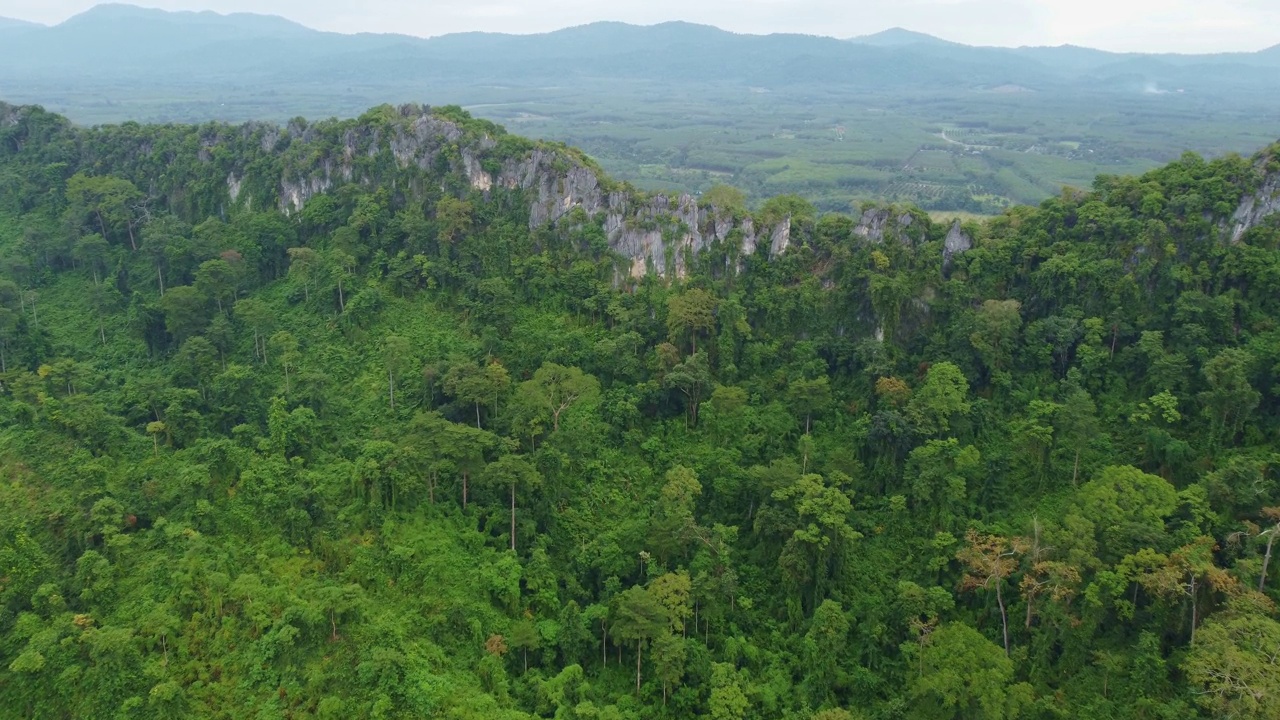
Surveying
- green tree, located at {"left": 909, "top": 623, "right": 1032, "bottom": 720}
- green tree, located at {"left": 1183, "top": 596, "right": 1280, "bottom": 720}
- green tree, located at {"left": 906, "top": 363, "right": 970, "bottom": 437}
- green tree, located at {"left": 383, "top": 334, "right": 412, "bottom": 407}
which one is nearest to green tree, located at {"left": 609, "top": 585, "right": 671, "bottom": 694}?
green tree, located at {"left": 909, "top": 623, "right": 1032, "bottom": 720}

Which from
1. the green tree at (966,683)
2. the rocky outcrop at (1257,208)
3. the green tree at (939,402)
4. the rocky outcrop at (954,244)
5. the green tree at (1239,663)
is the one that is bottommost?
the green tree at (966,683)

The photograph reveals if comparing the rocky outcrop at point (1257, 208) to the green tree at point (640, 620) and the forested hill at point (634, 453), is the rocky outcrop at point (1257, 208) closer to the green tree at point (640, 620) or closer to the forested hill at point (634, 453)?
the forested hill at point (634, 453)

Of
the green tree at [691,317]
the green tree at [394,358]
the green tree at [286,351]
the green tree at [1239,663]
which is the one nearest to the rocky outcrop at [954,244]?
the green tree at [691,317]

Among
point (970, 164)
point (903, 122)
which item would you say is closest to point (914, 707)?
point (970, 164)

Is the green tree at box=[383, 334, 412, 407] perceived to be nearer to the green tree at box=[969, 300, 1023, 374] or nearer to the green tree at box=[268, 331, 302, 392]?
the green tree at box=[268, 331, 302, 392]

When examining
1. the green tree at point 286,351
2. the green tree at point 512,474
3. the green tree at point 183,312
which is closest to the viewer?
the green tree at point 512,474

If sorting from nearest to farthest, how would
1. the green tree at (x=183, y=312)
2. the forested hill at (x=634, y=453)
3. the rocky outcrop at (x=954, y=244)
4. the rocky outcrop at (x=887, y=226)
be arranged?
1. the forested hill at (x=634, y=453)
2. the rocky outcrop at (x=954, y=244)
3. the rocky outcrop at (x=887, y=226)
4. the green tree at (x=183, y=312)
